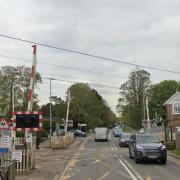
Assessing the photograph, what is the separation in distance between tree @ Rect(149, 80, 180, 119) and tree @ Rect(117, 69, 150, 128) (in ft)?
20.8

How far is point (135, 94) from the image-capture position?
322ft

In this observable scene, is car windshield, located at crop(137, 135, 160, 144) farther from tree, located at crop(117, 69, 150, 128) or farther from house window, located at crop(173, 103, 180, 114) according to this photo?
tree, located at crop(117, 69, 150, 128)

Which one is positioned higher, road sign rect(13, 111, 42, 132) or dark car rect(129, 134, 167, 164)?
road sign rect(13, 111, 42, 132)

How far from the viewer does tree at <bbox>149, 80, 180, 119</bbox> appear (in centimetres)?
10494

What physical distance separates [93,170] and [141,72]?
260 feet

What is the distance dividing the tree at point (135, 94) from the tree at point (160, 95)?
634 cm

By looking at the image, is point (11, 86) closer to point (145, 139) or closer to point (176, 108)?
point (176, 108)

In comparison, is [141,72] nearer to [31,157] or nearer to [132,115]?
[132,115]

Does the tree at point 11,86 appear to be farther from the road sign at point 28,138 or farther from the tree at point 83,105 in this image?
the road sign at point 28,138

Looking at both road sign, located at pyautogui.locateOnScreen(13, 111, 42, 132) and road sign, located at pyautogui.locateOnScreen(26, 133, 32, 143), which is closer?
road sign, located at pyautogui.locateOnScreen(13, 111, 42, 132)

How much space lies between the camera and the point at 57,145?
42.2 metres

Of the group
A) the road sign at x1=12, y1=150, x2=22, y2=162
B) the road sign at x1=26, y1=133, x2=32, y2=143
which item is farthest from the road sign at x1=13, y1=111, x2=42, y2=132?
the road sign at x1=12, y1=150, x2=22, y2=162

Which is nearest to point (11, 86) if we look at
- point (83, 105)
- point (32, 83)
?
point (83, 105)

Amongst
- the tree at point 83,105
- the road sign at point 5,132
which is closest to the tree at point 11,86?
the tree at point 83,105
